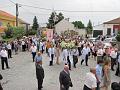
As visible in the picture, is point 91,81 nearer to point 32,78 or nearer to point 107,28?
point 32,78

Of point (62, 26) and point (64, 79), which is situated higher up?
point (62, 26)

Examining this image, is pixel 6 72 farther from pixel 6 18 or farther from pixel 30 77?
pixel 6 18

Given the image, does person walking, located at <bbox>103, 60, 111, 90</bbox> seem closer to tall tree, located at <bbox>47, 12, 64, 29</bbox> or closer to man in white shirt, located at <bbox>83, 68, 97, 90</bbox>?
man in white shirt, located at <bbox>83, 68, 97, 90</bbox>

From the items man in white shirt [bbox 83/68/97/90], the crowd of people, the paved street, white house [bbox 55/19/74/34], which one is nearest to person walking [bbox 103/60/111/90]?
the crowd of people

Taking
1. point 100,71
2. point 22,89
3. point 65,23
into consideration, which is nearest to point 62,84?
point 100,71

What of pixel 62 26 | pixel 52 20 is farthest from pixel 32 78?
pixel 52 20

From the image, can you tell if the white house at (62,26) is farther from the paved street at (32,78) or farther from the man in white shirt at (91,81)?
the man in white shirt at (91,81)

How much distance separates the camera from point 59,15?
416 feet

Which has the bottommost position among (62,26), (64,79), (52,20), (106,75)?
(106,75)

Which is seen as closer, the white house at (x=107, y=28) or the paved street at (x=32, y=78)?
the paved street at (x=32, y=78)

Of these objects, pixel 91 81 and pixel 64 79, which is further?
pixel 64 79

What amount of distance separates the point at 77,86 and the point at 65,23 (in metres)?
84.0

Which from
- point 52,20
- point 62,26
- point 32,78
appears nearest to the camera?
point 32,78

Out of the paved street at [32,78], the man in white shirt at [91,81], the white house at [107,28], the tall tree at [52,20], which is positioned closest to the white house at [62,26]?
the tall tree at [52,20]
